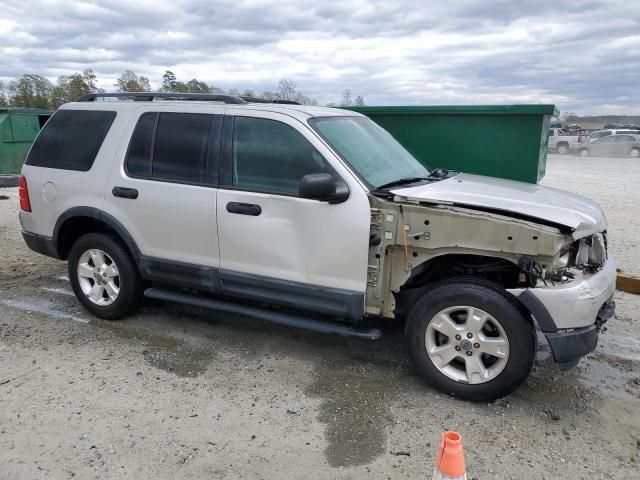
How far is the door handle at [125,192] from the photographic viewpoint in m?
4.33

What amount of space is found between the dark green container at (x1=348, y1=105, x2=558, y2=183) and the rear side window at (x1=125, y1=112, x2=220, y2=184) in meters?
2.45

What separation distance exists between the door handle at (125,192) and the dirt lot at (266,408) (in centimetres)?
118

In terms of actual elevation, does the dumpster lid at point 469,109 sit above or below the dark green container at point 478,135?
above

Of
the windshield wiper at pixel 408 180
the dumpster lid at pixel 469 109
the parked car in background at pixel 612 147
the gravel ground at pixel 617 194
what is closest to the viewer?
the windshield wiper at pixel 408 180

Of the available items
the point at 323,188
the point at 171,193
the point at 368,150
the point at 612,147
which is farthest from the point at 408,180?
the point at 612,147

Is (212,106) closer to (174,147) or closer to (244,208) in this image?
(174,147)

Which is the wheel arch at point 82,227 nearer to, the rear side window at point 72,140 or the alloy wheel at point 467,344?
the rear side window at point 72,140

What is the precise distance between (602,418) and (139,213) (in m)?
3.66

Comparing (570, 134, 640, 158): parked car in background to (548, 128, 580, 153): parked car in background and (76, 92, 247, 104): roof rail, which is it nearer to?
(548, 128, 580, 153): parked car in background

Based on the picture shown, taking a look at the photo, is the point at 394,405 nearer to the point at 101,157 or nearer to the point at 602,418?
the point at 602,418

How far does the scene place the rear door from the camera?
409 cm

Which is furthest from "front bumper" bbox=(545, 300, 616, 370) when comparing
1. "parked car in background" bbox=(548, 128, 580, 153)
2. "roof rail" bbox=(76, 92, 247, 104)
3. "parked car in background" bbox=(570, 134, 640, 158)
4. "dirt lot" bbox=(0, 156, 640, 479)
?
"parked car in background" bbox=(548, 128, 580, 153)

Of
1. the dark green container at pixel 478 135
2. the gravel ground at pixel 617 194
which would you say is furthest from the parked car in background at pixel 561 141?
the dark green container at pixel 478 135

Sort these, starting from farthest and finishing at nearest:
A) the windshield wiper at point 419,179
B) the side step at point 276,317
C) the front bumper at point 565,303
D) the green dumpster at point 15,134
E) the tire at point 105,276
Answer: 1. the green dumpster at point 15,134
2. the tire at point 105,276
3. the windshield wiper at point 419,179
4. the side step at point 276,317
5. the front bumper at point 565,303
